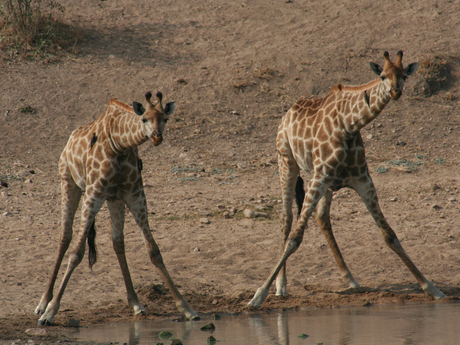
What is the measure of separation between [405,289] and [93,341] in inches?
145

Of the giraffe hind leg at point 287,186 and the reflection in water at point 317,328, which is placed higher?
the giraffe hind leg at point 287,186

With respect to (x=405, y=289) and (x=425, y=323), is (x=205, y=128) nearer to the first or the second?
(x=405, y=289)

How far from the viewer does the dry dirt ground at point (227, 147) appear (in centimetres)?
676

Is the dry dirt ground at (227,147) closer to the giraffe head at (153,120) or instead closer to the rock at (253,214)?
the rock at (253,214)

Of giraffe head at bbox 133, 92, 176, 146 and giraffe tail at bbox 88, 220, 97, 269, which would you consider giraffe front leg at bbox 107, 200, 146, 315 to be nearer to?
giraffe tail at bbox 88, 220, 97, 269

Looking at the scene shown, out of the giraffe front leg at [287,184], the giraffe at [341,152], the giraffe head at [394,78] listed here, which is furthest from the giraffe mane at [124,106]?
Answer: the giraffe head at [394,78]

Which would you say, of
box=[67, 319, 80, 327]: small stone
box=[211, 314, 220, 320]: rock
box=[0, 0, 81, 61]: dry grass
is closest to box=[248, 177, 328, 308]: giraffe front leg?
box=[211, 314, 220, 320]: rock

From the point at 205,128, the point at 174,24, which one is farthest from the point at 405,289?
the point at 174,24

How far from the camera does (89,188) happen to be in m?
5.66

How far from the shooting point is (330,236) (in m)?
6.81

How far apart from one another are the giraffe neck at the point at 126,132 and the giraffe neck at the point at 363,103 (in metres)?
2.19

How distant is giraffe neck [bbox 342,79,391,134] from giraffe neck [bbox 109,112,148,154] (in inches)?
86.0

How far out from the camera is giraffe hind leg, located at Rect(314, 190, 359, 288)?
666 cm

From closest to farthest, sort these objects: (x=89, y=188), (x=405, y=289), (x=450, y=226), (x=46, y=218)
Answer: (x=89, y=188), (x=405, y=289), (x=450, y=226), (x=46, y=218)
